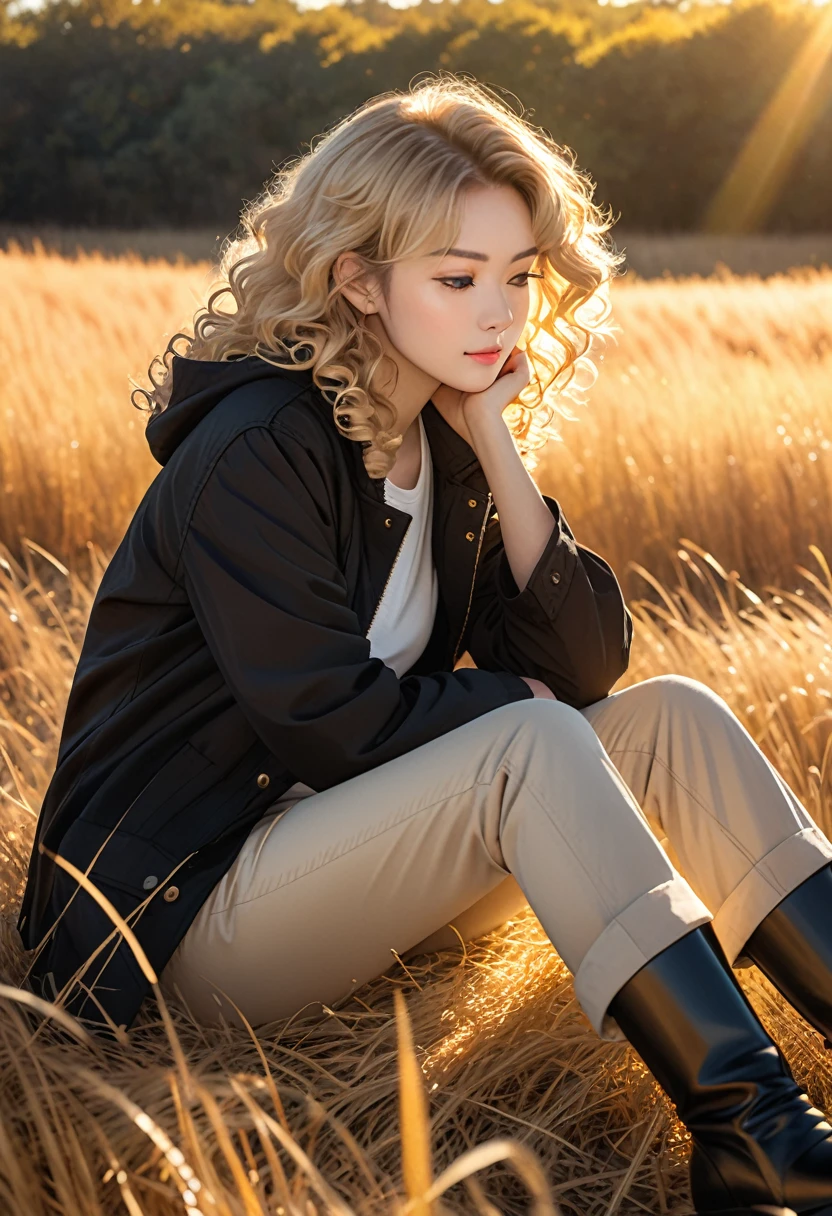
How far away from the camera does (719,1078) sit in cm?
142

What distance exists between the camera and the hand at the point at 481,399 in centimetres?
207

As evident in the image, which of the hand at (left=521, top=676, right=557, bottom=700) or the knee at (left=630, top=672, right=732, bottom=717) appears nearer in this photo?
the knee at (left=630, top=672, right=732, bottom=717)

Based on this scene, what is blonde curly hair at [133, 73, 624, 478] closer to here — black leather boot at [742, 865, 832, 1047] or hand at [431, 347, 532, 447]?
hand at [431, 347, 532, 447]

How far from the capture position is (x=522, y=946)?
2.14 metres

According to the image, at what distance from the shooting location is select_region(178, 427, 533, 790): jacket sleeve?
163 centimetres

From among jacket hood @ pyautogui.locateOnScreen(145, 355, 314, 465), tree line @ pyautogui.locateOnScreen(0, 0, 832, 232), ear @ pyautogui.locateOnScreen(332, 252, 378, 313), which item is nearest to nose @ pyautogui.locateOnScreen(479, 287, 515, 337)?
ear @ pyautogui.locateOnScreen(332, 252, 378, 313)

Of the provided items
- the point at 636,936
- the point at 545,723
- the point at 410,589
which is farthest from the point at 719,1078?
the point at 410,589

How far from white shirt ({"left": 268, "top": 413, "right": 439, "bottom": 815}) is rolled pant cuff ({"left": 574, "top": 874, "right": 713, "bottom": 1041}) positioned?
64cm

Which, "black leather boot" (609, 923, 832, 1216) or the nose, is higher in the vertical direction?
the nose

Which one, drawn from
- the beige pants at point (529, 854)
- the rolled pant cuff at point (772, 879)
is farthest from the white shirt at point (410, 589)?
the rolled pant cuff at point (772, 879)

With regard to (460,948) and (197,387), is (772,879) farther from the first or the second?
(197,387)

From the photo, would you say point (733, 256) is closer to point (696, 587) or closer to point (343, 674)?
point (696, 587)

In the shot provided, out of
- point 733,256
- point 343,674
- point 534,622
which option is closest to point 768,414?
point 534,622

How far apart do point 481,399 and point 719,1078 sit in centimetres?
110
